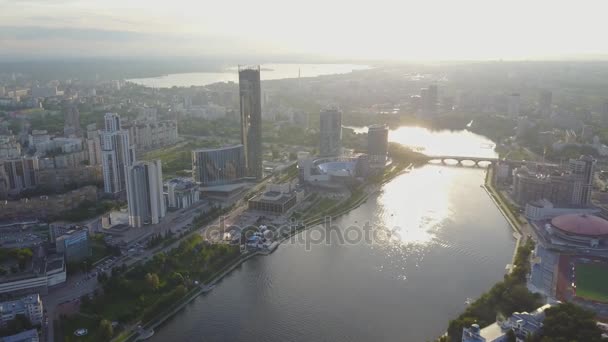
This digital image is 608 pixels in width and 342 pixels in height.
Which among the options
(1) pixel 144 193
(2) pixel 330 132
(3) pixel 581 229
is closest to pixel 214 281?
(1) pixel 144 193

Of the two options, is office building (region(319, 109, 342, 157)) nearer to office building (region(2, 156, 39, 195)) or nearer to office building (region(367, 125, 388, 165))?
office building (region(367, 125, 388, 165))

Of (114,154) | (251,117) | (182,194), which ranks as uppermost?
(251,117)

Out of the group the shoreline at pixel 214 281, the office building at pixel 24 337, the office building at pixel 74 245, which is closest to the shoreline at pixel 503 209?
the shoreline at pixel 214 281

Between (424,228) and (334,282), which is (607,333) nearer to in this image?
(334,282)

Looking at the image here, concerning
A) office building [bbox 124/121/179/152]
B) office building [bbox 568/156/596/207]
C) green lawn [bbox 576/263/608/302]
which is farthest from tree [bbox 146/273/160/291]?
office building [bbox 124/121/179/152]

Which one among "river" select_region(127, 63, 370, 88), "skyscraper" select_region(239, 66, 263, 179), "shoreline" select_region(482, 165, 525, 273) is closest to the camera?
"shoreline" select_region(482, 165, 525, 273)

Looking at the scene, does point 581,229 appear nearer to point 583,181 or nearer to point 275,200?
point 583,181
